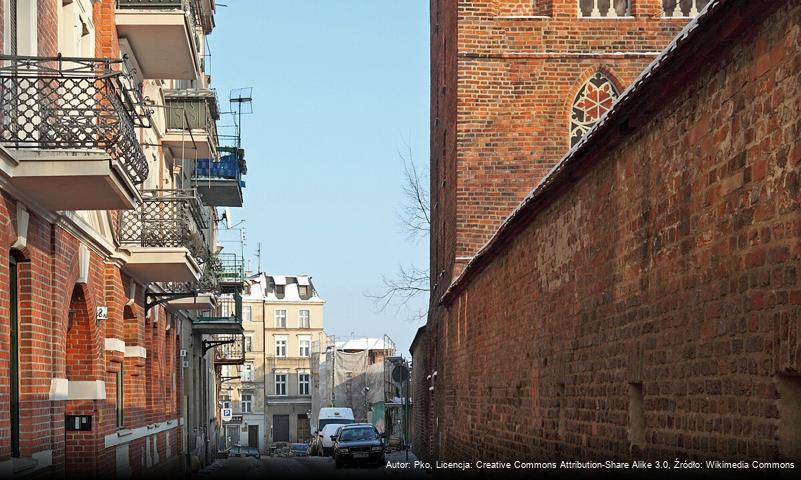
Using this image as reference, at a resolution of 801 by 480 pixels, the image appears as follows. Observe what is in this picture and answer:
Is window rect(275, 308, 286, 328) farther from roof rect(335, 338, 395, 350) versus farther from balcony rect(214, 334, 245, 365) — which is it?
balcony rect(214, 334, 245, 365)

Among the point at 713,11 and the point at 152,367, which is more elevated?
the point at 713,11

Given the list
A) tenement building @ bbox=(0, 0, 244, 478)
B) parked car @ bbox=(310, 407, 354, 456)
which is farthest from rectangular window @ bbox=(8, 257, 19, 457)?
parked car @ bbox=(310, 407, 354, 456)

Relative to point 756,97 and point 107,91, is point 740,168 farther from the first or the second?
point 107,91

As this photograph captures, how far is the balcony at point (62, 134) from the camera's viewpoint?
10.7 m

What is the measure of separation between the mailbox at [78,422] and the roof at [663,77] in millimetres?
7194

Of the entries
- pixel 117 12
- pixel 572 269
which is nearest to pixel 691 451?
pixel 572 269

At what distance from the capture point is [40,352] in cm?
1263

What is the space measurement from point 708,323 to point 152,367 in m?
18.1

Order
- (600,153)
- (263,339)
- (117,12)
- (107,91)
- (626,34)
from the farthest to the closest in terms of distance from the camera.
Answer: (263,339) → (626,34) → (117,12) → (107,91) → (600,153)

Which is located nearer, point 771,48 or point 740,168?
point 771,48

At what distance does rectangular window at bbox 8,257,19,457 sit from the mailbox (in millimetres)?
4119

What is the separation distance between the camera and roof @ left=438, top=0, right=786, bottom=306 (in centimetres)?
640

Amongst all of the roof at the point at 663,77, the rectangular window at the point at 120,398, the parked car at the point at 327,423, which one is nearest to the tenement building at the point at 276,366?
the parked car at the point at 327,423

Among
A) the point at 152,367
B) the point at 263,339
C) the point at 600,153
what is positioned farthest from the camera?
the point at 263,339
